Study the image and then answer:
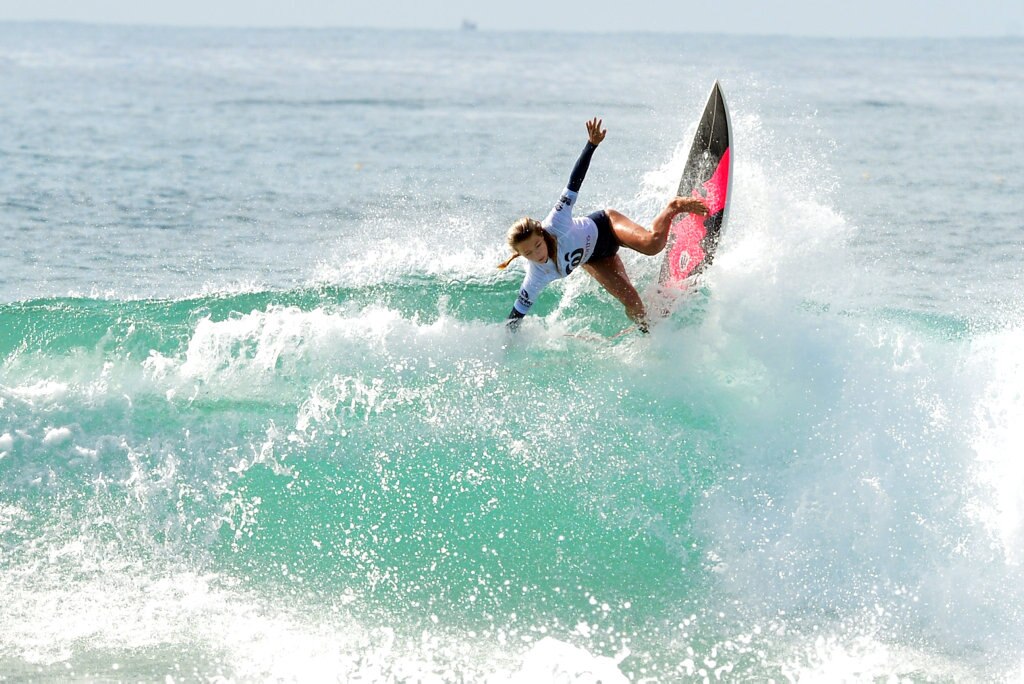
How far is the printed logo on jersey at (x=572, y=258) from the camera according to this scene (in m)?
7.44

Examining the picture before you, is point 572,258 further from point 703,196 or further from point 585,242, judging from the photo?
point 703,196

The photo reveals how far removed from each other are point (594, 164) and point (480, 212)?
2.99 meters

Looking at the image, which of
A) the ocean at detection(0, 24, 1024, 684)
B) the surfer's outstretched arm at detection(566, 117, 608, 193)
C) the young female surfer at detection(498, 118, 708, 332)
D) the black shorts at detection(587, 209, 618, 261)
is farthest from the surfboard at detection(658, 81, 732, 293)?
the surfer's outstretched arm at detection(566, 117, 608, 193)

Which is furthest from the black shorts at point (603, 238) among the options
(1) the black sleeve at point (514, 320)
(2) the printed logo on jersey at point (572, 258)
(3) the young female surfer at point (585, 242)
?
(1) the black sleeve at point (514, 320)

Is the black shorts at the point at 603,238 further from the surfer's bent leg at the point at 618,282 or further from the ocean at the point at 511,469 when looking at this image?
the ocean at the point at 511,469

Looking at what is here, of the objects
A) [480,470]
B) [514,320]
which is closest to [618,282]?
[514,320]

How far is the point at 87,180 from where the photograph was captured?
16.2 metres

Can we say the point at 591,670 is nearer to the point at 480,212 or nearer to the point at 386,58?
the point at 480,212

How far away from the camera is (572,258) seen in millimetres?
7477

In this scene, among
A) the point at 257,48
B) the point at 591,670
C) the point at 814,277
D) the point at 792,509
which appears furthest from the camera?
the point at 257,48

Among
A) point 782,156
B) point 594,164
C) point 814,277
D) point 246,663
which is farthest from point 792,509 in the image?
point 782,156

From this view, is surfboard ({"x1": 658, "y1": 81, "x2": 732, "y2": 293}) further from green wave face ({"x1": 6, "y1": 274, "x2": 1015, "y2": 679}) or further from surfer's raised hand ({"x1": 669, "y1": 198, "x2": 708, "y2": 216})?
surfer's raised hand ({"x1": 669, "y1": 198, "x2": 708, "y2": 216})

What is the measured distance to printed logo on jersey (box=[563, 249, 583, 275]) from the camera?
7.44m

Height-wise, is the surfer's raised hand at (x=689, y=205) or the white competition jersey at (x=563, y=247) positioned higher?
the surfer's raised hand at (x=689, y=205)
